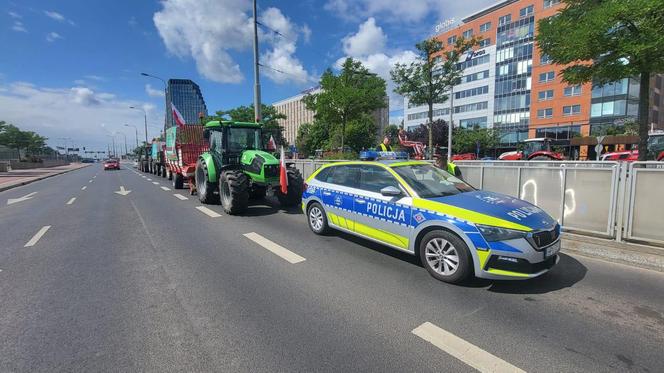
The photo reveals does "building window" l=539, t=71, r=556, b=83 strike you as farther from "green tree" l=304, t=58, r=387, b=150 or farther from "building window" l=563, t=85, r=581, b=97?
"green tree" l=304, t=58, r=387, b=150

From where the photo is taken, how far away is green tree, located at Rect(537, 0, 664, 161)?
7.23 m

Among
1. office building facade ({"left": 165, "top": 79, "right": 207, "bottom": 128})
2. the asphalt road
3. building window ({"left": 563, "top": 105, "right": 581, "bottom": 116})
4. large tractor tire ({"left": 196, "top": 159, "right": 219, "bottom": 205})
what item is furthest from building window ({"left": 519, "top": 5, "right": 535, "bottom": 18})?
the asphalt road

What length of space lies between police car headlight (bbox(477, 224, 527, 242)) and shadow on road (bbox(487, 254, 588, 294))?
69 centimetres

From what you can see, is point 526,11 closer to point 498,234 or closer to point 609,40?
point 609,40

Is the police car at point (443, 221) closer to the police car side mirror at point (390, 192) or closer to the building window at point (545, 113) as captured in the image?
the police car side mirror at point (390, 192)

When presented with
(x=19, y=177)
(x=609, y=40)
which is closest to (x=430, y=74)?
(x=609, y=40)

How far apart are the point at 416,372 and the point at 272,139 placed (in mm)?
8629

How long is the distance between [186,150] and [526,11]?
6346 centimetres

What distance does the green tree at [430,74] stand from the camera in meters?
23.0

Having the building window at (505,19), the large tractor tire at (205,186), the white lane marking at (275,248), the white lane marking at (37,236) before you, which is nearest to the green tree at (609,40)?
the white lane marking at (275,248)

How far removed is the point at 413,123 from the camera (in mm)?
79125

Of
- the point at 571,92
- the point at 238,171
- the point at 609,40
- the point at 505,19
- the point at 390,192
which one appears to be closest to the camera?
the point at 390,192

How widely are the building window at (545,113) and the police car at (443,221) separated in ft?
193

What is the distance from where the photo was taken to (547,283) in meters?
4.03
